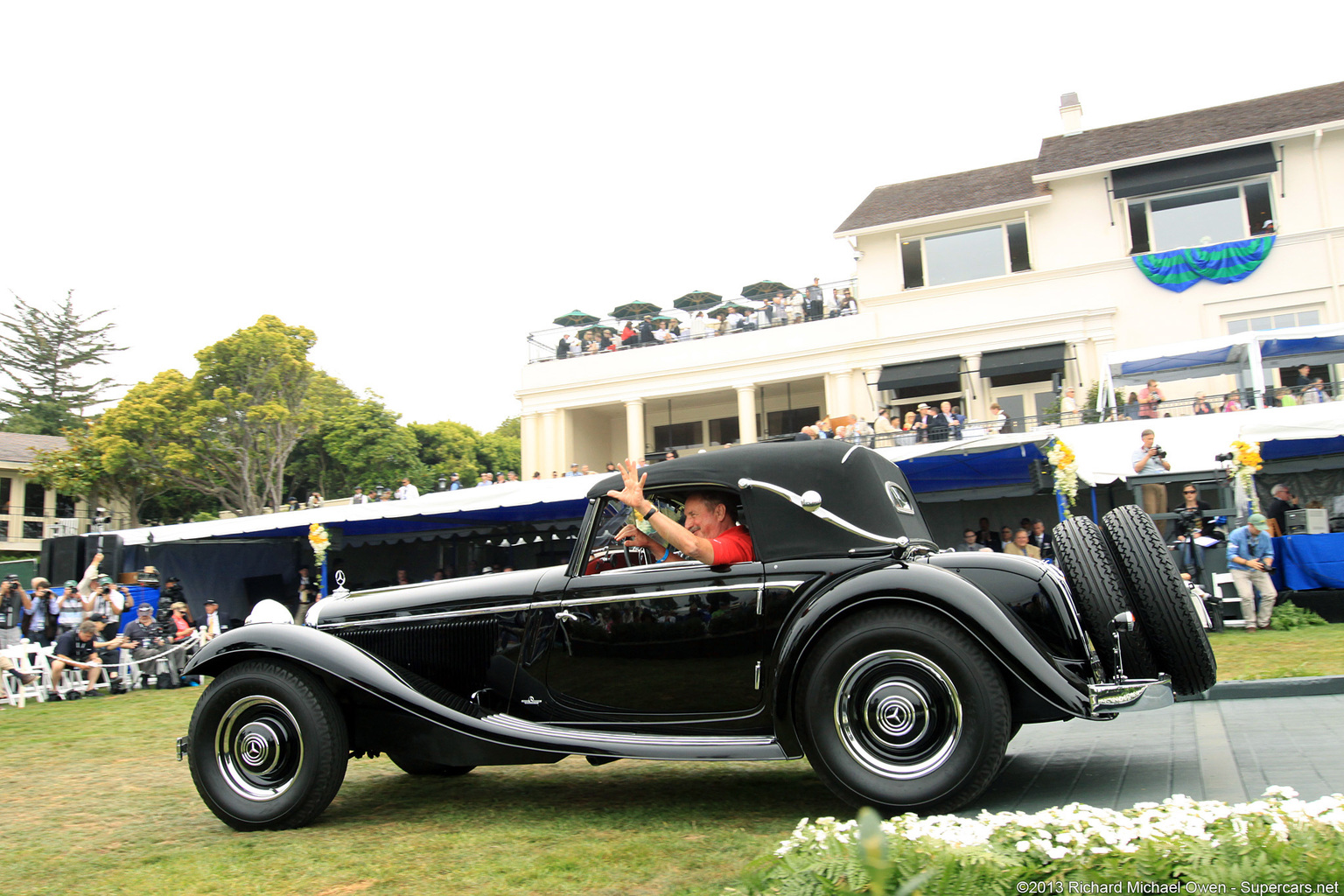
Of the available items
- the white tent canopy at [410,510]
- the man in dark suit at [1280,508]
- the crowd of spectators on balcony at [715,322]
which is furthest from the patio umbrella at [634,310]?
the man in dark suit at [1280,508]

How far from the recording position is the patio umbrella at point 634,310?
30.5 m

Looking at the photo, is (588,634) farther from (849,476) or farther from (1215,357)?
(1215,357)

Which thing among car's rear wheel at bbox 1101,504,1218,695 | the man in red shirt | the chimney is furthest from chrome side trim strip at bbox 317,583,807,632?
the chimney

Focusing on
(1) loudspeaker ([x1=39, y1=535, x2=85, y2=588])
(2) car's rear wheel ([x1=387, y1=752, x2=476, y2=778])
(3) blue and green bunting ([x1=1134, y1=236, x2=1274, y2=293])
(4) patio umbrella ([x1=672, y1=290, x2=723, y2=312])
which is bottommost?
(2) car's rear wheel ([x1=387, y1=752, x2=476, y2=778])

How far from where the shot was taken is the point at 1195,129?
82.5 ft

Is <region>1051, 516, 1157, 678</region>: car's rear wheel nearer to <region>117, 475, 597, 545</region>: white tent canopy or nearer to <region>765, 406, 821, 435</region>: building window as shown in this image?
<region>117, 475, 597, 545</region>: white tent canopy

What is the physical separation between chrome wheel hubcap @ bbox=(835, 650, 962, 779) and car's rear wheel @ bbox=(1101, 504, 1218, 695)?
114 cm

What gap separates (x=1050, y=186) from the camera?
1027 inches

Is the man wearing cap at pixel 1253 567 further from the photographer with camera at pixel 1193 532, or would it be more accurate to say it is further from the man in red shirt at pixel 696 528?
the man in red shirt at pixel 696 528

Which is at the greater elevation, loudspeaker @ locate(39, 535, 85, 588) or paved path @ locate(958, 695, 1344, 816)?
loudspeaker @ locate(39, 535, 85, 588)

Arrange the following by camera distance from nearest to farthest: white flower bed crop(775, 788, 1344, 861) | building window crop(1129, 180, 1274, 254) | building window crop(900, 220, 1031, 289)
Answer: white flower bed crop(775, 788, 1344, 861) → building window crop(1129, 180, 1274, 254) → building window crop(900, 220, 1031, 289)

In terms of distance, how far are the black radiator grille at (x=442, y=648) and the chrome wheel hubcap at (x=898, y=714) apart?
1835mm

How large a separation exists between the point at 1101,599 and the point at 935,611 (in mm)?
893

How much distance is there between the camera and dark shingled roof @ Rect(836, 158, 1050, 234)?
1046 inches
